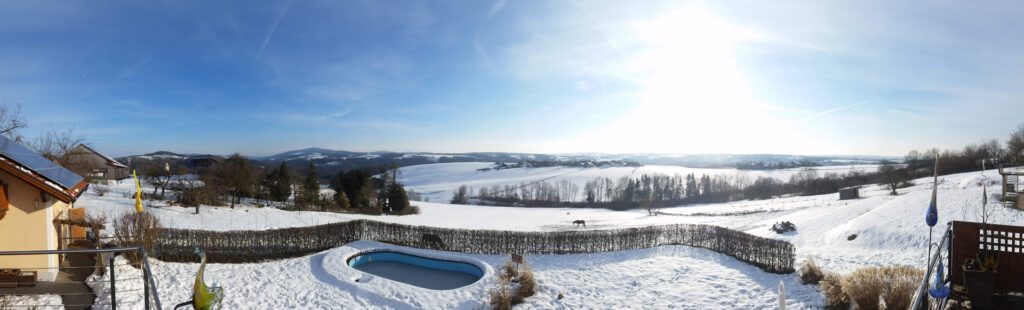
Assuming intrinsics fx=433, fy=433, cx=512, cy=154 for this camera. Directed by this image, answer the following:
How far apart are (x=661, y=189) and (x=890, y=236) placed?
2586 inches

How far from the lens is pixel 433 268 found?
15.3m

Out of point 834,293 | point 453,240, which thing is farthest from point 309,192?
point 834,293

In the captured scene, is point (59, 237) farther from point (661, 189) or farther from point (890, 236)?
point (661, 189)

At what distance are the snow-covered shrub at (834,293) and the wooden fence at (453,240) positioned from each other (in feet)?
13.4

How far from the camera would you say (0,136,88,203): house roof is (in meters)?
7.68

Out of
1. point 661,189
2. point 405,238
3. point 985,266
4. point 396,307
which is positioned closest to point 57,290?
point 396,307

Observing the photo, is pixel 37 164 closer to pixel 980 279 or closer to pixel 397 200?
pixel 980 279

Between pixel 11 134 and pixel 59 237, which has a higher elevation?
pixel 11 134

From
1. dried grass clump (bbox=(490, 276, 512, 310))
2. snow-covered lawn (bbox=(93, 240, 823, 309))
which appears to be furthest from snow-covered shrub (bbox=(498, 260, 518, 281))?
dried grass clump (bbox=(490, 276, 512, 310))

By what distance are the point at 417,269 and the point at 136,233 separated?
8.07 metres

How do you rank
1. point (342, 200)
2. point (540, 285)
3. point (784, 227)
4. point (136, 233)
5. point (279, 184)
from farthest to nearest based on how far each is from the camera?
point (342, 200), point (279, 184), point (784, 227), point (136, 233), point (540, 285)

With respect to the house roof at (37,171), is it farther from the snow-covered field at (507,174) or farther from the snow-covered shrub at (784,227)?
the snow-covered field at (507,174)

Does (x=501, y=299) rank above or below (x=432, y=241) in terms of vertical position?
above

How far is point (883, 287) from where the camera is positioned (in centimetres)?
770
